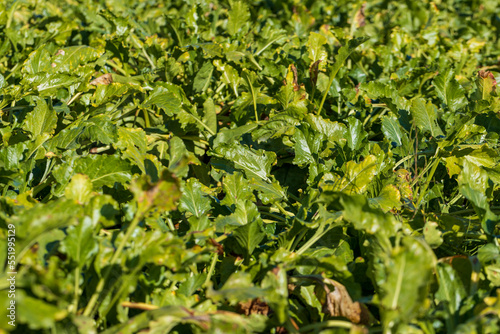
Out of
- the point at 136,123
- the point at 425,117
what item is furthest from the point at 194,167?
the point at 425,117

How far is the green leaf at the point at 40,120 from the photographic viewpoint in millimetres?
2090

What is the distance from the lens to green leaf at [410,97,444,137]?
7.61ft

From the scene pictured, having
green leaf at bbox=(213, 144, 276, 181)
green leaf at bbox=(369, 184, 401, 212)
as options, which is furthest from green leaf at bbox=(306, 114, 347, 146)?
green leaf at bbox=(369, 184, 401, 212)

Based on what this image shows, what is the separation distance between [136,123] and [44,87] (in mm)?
597

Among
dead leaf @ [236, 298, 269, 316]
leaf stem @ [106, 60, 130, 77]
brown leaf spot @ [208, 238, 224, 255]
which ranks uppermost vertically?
leaf stem @ [106, 60, 130, 77]

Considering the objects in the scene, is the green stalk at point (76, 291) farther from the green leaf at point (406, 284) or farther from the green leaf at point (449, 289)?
the green leaf at point (449, 289)

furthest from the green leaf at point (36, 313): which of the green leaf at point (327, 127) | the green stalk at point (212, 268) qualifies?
the green leaf at point (327, 127)

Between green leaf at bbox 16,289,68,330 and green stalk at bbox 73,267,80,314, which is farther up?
green leaf at bbox 16,289,68,330

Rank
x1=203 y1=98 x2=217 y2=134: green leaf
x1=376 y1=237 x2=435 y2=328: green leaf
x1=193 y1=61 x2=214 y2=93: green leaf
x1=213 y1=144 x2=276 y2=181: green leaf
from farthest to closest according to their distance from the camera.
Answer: x1=193 y1=61 x2=214 y2=93: green leaf, x1=203 y1=98 x2=217 y2=134: green leaf, x1=213 y1=144 x2=276 y2=181: green leaf, x1=376 y1=237 x2=435 y2=328: green leaf

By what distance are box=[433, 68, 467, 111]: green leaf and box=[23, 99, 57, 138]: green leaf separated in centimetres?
197

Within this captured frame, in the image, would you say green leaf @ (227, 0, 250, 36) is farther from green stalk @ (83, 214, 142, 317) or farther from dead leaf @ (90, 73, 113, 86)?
green stalk @ (83, 214, 142, 317)

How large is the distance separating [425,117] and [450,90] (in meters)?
0.36

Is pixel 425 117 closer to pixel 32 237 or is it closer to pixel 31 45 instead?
pixel 32 237

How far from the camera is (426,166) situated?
7.20 ft
